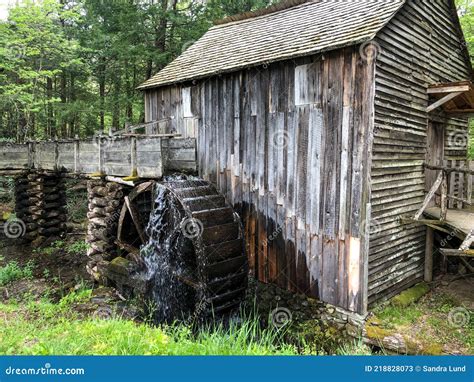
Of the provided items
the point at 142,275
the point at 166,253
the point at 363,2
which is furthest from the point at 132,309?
the point at 363,2

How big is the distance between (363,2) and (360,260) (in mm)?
5593

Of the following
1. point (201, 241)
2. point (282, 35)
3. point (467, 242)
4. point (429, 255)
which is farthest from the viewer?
point (282, 35)

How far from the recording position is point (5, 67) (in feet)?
40.4

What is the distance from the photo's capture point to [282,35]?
8.14 metres

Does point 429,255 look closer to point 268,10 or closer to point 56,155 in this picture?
point 268,10

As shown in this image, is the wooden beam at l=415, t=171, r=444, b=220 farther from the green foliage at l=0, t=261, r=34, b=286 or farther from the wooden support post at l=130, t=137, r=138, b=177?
the green foliage at l=0, t=261, r=34, b=286

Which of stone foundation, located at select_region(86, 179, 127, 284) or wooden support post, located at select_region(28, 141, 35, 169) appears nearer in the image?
stone foundation, located at select_region(86, 179, 127, 284)

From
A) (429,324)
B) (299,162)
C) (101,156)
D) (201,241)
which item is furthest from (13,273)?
(429,324)

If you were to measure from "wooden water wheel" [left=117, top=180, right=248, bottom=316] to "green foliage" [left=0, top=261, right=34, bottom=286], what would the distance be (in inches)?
122

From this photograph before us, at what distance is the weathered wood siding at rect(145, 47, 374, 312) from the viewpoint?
5941 millimetres

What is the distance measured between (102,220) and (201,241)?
11.1ft

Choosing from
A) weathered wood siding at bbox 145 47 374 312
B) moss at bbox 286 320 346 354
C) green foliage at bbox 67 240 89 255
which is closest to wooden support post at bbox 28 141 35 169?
green foliage at bbox 67 240 89 255

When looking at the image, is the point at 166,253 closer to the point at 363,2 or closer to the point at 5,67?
the point at 363,2

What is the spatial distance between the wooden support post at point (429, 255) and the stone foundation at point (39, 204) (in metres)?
11.4
